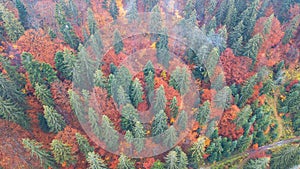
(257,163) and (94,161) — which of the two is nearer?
(94,161)

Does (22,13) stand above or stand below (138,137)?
above

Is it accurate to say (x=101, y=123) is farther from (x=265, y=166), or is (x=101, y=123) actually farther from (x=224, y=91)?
(x=265, y=166)

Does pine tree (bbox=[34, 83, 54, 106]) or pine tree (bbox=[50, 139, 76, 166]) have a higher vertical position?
pine tree (bbox=[34, 83, 54, 106])

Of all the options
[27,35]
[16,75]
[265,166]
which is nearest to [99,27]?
[27,35]

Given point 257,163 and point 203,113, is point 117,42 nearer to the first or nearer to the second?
point 203,113

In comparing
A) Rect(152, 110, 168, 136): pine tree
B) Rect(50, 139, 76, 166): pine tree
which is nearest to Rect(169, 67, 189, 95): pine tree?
Rect(152, 110, 168, 136): pine tree

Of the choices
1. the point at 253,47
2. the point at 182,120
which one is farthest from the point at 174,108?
the point at 253,47

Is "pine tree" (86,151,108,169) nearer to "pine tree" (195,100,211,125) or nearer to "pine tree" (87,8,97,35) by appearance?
"pine tree" (195,100,211,125)

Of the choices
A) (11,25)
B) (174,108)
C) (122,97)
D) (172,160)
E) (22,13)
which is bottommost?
(172,160)
